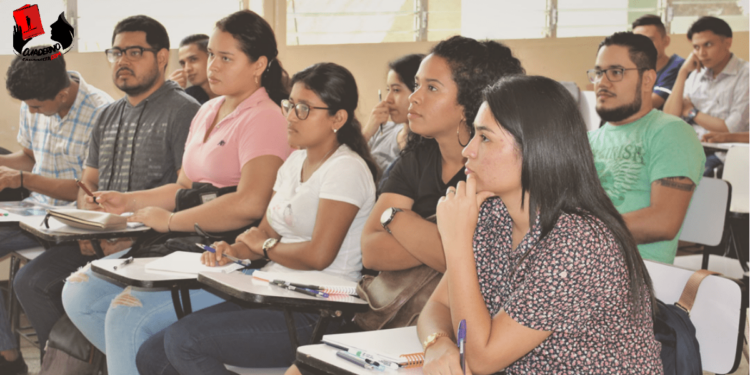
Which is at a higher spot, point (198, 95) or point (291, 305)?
point (198, 95)

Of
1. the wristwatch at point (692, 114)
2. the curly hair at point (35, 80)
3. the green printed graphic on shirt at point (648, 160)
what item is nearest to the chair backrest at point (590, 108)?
the wristwatch at point (692, 114)

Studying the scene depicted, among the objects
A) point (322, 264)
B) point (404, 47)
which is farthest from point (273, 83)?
point (404, 47)

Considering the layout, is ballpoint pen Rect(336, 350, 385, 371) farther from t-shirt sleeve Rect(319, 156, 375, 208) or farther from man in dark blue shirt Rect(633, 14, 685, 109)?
man in dark blue shirt Rect(633, 14, 685, 109)

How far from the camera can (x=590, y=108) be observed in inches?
211

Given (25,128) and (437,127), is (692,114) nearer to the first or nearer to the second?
(437,127)

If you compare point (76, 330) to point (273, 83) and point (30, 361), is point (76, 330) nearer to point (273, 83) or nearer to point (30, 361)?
point (30, 361)

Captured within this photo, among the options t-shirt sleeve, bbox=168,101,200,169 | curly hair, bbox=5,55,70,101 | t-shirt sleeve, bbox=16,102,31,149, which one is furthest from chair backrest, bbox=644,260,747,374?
t-shirt sleeve, bbox=16,102,31,149

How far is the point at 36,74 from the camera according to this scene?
3.66 meters

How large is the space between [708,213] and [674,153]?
1.88 feet

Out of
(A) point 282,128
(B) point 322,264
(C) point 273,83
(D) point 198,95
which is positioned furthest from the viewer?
(D) point 198,95

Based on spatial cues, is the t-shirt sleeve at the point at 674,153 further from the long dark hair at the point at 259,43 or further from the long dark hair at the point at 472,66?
the long dark hair at the point at 259,43

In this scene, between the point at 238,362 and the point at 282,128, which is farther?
the point at 282,128

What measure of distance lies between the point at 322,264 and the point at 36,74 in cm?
239

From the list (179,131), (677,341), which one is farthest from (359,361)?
(179,131)
